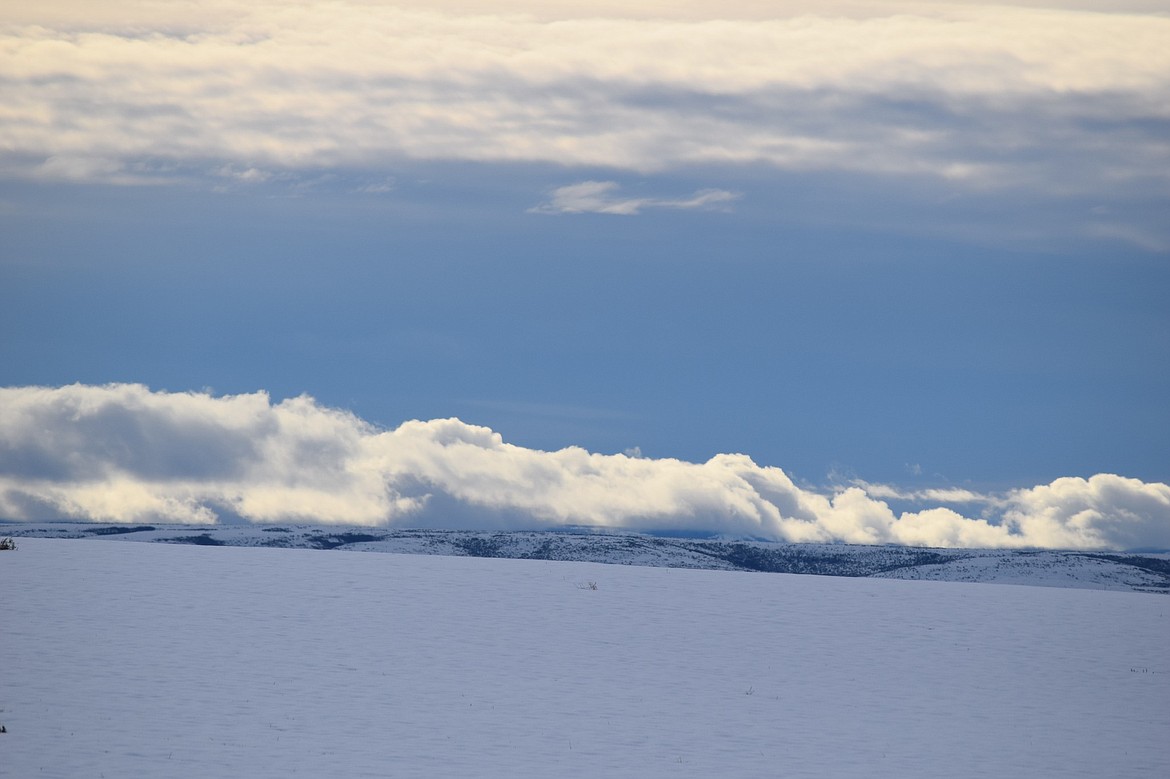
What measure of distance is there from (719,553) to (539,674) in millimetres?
57403

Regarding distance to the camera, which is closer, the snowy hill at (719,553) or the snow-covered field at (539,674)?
the snow-covered field at (539,674)

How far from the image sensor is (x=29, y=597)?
89.5 ft

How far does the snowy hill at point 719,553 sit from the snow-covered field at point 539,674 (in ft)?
84.1

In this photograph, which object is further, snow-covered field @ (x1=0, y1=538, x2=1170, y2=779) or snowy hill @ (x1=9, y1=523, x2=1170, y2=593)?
snowy hill @ (x1=9, y1=523, x2=1170, y2=593)

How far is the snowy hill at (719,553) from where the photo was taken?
62.4m

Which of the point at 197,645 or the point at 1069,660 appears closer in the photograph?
the point at 197,645

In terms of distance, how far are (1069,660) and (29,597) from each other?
76.1 feet

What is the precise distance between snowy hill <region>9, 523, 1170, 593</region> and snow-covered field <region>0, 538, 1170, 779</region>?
84.1 feet

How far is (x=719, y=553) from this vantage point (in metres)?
79.9

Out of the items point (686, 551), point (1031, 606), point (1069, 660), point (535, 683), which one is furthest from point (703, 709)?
point (686, 551)

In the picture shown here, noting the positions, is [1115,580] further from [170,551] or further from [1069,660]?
[170,551]

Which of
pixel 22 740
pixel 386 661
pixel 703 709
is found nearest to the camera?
pixel 22 740

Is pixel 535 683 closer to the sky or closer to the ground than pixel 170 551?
closer to the ground

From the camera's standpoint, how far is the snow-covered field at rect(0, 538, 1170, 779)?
57.6ft
